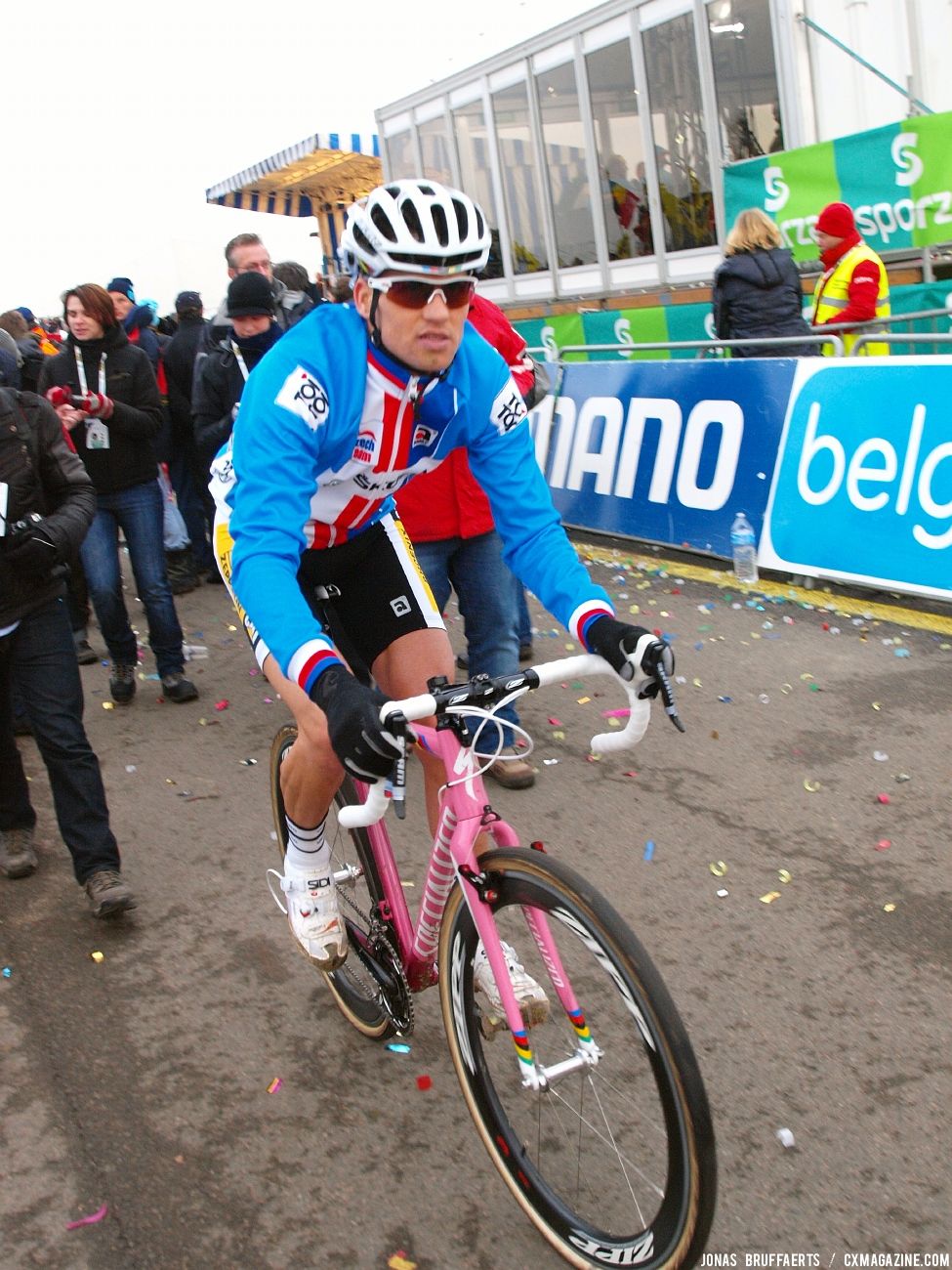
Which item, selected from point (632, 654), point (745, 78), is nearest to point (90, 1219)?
point (632, 654)

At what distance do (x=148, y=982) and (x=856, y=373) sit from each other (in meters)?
5.24

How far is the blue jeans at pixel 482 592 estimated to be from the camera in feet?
17.9

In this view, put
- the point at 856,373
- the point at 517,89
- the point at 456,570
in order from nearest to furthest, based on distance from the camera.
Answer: the point at 456,570
the point at 856,373
the point at 517,89

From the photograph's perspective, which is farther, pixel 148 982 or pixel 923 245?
pixel 923 245

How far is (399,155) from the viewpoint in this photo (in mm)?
18328

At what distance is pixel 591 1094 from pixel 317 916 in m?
0.99

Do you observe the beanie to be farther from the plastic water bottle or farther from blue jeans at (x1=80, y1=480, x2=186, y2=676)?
blue jeans at (x1=80, y1=480, x2=186, y2=676)

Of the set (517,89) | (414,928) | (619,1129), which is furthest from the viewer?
(517,89)

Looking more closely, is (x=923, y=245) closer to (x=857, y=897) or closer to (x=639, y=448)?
(x=639, y=448)

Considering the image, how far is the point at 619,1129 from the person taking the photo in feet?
8.79

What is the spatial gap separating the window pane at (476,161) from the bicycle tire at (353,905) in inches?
543

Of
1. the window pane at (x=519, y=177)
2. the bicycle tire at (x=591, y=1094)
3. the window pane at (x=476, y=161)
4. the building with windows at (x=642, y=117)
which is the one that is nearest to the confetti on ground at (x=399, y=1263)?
the bicycle tire at (x=591, y=1094)

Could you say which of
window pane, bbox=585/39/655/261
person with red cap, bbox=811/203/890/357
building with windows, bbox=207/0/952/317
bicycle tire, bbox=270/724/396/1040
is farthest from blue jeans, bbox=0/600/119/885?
window pane, bbox=585/39/655/261

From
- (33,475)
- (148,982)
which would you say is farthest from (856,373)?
(148,982)
